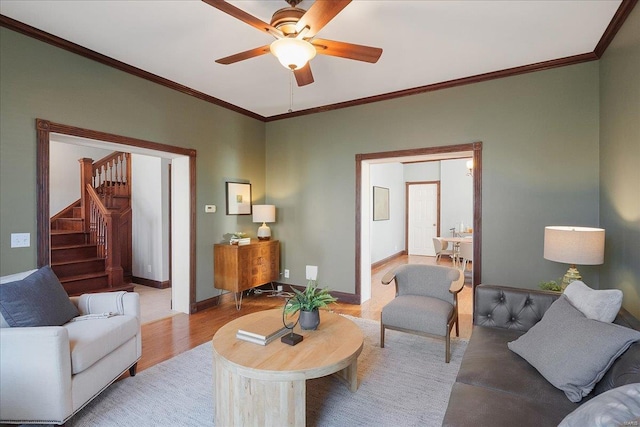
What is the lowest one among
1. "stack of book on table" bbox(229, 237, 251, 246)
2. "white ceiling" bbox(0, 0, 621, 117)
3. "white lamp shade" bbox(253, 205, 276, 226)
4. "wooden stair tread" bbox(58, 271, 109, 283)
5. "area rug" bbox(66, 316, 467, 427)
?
"area rug" bbox(66, 316, 467, 427)

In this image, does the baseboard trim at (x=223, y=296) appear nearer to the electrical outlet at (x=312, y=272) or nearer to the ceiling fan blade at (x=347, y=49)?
the electrical outlet at (x=312, y=272)

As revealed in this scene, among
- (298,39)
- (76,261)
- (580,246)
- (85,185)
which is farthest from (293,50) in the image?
(85,185)

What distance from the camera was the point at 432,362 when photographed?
2.81 metres

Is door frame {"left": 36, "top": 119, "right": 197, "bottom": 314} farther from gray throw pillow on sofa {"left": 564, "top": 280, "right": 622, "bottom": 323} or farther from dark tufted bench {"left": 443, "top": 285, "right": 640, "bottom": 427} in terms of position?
gray throw pillow on sofa {"left": 564, "top": 280, "right": 622, "bottom": 323}

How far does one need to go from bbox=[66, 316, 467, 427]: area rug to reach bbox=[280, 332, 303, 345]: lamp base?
0.49 meters

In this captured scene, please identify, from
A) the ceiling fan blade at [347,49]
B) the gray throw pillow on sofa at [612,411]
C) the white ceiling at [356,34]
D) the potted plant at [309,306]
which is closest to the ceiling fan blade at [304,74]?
the ceiling fan blade at [347,49]

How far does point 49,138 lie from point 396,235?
25.1ft

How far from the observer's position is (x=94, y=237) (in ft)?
17.8

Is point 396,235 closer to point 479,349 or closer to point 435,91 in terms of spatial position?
point 435,91

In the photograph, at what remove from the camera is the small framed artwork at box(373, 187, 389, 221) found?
749 centimetres

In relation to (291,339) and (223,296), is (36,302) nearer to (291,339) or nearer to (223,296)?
(291,339)

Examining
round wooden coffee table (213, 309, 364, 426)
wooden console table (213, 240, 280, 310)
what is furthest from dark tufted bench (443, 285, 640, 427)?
wooden console table (213, 240, 280, 310)

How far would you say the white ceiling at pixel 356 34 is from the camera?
2.45 m

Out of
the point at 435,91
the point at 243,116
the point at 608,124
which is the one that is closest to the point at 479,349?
the point at 608,124
